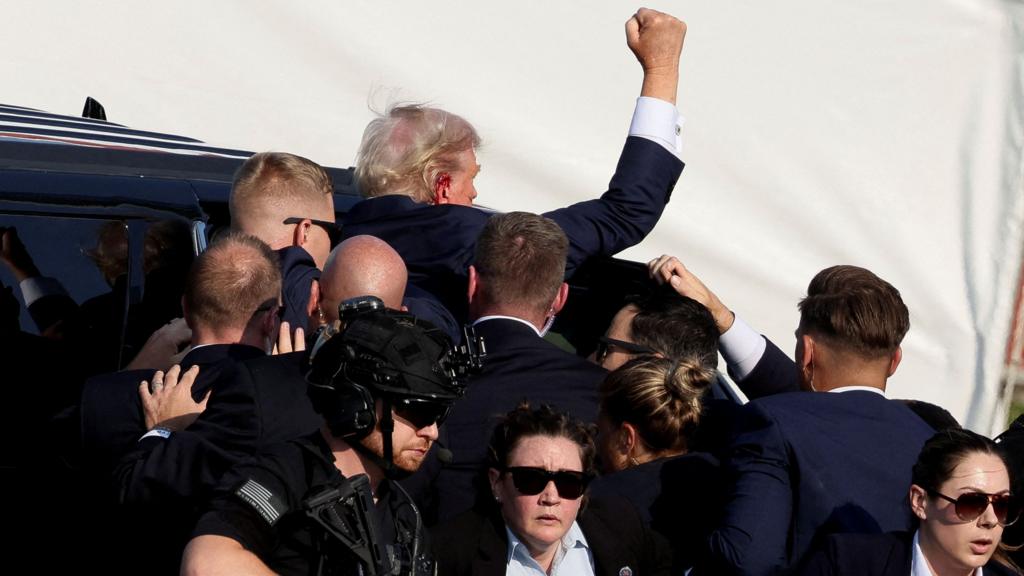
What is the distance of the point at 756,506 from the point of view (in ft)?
10.2

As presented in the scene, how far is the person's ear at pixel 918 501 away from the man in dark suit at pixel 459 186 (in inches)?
45.7

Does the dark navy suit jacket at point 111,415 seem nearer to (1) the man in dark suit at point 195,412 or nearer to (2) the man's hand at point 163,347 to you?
(1) the man in dark suit at point 195,412

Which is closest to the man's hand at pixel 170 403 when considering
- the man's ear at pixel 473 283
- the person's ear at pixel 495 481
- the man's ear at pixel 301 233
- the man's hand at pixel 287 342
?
the man's hand at pixel 287 342

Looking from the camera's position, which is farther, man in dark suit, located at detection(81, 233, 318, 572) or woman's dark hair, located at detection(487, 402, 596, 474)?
woman's dark hair, located at detection(487, 402, 596, 474)

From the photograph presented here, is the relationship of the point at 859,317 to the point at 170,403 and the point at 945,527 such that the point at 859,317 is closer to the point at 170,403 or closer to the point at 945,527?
the point at 945,527

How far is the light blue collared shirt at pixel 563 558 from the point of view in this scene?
3.02m

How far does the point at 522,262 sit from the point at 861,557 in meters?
1.01

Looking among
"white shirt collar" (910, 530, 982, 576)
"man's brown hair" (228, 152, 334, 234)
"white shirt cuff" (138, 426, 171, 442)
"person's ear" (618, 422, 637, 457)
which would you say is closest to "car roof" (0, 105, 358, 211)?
"man's brown hair" (228, 152, 334, 234)

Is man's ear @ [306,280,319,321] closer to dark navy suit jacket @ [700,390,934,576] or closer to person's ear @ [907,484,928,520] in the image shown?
dark navy suit jacket @ [700,390,934,576]

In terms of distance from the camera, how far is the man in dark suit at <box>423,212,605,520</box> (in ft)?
10.6

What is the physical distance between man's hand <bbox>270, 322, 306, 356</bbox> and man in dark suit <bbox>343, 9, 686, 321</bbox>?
480 mm

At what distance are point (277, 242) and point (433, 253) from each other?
0.39m

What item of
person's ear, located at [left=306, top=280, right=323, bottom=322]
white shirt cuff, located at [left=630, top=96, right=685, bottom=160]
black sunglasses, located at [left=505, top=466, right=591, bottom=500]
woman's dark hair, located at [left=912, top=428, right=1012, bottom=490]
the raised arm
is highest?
white shirt cuff, located at [left=630, top=96, right=685, bottom=160]

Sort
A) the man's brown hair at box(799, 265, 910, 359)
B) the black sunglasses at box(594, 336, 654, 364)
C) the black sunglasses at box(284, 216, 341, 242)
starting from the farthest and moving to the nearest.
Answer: the black sunglasses at box(284, 216, 341, 242) → the black sunglasses at box(594, 336, 654, 364) → the man's brown hair at box(799, 265, 910, 359)
